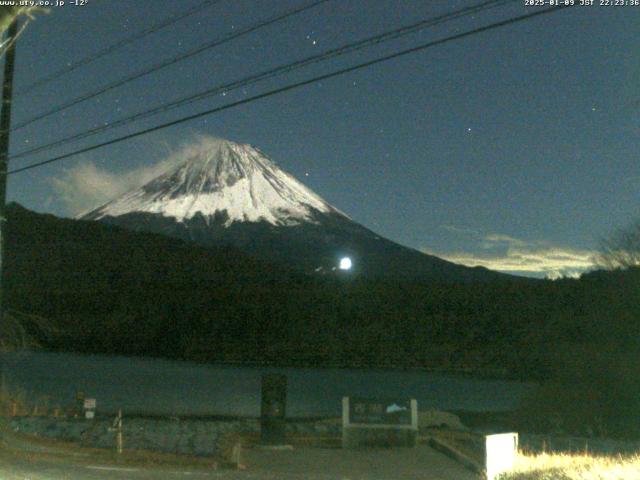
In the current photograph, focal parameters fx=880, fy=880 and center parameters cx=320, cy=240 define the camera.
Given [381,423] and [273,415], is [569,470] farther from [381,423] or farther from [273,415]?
[381,423]

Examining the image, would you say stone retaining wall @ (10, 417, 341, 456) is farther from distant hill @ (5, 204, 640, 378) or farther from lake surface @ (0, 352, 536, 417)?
distant hill @ (5, 204, 640, 378)

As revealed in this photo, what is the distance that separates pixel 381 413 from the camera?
19250 millimetres

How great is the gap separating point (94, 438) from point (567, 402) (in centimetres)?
1823

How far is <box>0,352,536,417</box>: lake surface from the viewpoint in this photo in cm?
5278

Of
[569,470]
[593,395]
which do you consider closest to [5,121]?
[569,470]

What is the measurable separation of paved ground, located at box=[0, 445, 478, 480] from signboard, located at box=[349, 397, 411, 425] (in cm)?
74

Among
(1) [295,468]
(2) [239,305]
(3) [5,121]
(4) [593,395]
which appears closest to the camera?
(1) [295,468]

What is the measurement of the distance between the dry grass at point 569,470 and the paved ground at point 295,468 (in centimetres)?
248

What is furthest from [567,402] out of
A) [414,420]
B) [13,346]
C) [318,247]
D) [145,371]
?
[318,247]

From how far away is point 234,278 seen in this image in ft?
436

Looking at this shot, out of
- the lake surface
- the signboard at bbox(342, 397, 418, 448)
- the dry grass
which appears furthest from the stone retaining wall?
the dry grass

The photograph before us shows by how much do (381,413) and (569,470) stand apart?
9.01 metres

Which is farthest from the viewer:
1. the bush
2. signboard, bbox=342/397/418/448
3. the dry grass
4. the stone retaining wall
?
the bush

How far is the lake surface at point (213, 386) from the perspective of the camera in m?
52.8
